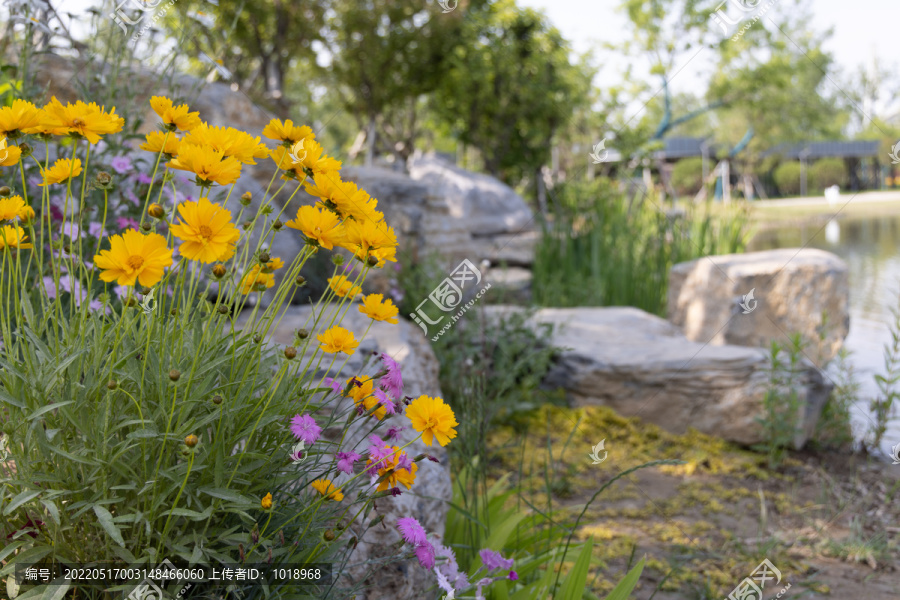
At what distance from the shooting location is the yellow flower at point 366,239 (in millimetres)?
1126

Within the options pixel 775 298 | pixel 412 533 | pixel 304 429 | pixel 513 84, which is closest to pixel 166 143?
pixel 304 429

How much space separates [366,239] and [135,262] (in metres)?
0.37

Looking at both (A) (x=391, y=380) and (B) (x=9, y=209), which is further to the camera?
(A) (x=391, y=380)

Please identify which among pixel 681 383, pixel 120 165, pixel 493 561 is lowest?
pixel 681 383

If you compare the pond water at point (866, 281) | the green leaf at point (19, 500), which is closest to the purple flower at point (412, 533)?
the green leaf at point (19, 500)

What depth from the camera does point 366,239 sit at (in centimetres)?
113

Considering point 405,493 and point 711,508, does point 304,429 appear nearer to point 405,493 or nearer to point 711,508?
point 405,493

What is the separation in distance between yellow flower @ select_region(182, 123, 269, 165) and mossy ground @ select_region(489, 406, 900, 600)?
1097 mm

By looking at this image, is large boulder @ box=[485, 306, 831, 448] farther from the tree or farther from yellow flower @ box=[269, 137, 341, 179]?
the tree

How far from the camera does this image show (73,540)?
107 cm

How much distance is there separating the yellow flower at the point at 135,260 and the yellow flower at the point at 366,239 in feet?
1.03

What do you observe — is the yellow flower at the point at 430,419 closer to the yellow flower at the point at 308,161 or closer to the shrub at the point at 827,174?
the yellow flower at the point at 308,161

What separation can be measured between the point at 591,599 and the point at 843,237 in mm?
14766

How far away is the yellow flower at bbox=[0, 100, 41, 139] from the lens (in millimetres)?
1015
